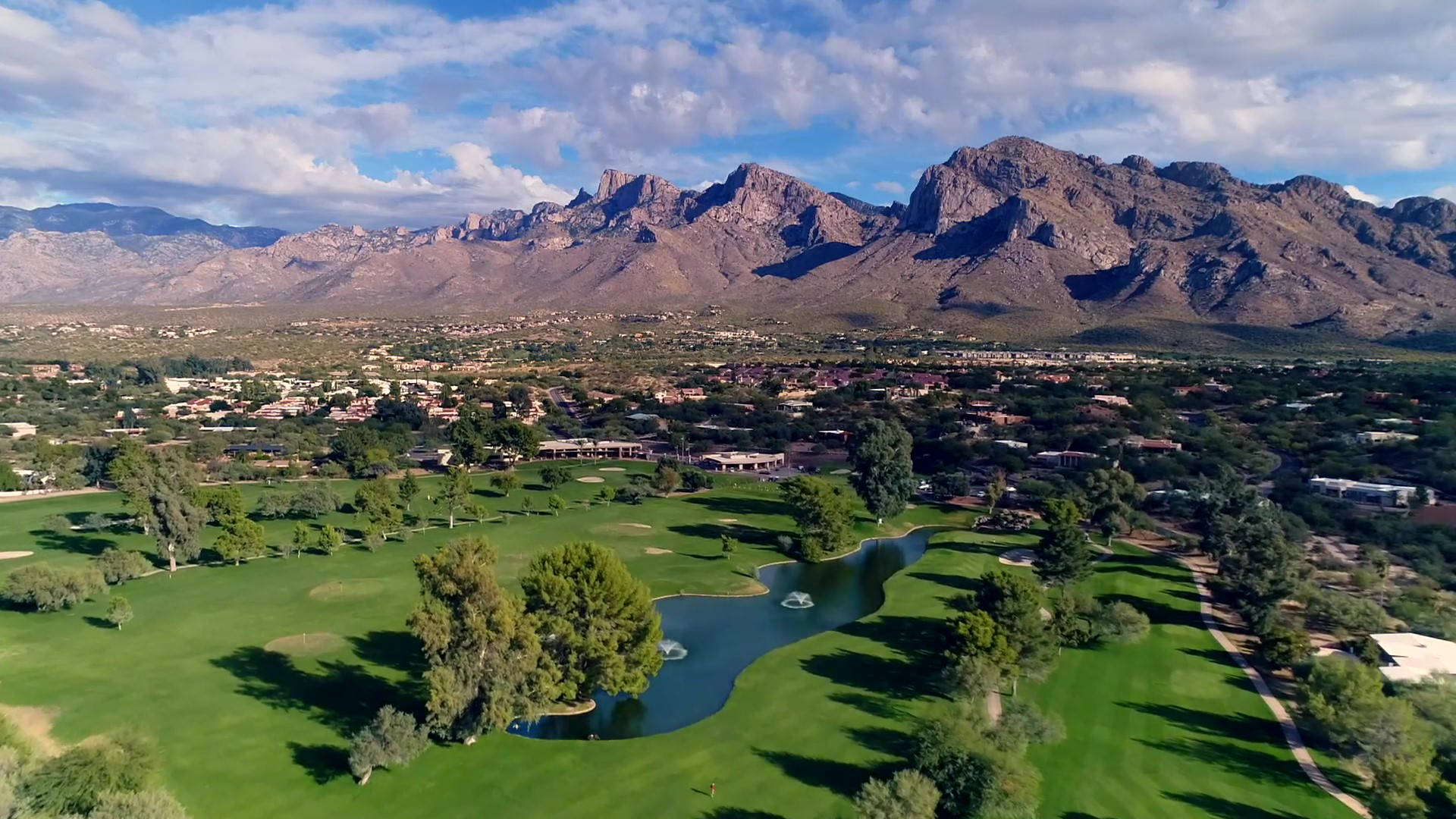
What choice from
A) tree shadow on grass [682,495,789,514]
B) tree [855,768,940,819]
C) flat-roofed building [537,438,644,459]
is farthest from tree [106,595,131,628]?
flat-roofed building [537,438,644,459]

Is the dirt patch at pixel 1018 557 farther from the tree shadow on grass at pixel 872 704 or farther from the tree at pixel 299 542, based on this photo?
the tree at pixel 299 542

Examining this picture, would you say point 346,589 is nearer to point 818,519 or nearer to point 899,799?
point 818,519

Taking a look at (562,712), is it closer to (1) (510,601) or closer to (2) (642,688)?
(2) (642,688)

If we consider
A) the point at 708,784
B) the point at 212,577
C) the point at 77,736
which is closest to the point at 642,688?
the point at 708,784

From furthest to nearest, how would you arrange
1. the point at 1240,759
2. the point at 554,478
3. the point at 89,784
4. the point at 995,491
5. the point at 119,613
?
the point at 554,478
the point at 995,491
the point at 119,613
the point at 1240,759
the point at 89,784

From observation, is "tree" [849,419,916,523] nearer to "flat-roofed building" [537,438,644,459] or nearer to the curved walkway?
the curved walkway

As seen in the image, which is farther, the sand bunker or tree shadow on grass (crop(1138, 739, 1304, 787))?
the sand bunker

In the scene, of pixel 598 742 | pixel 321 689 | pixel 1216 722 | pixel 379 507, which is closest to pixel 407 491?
pixel 379 507
